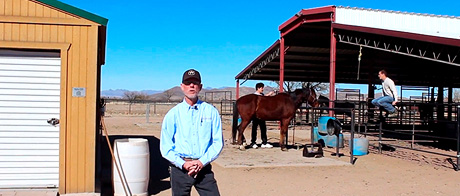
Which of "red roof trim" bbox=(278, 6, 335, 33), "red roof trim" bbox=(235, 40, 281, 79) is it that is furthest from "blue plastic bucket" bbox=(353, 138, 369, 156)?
"red roof trim" bbox=(235, 40, 281, 79)

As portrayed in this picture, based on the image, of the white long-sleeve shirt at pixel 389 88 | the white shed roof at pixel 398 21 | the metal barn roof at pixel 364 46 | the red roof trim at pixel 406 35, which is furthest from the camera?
the white shed roof at pixel 398 21

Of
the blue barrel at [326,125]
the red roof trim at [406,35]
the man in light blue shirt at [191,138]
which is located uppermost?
the red roof trim at [406,35]

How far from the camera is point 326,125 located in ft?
39.7

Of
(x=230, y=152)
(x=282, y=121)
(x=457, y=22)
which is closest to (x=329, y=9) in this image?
(x=457, y=22)

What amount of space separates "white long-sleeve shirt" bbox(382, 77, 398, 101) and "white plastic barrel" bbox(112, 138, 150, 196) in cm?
694

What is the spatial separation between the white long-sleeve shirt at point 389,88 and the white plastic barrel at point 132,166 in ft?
22.8

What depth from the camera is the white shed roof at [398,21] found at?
16.8 metres

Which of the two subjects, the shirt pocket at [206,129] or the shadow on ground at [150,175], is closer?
the shirt pocket at [206,129]

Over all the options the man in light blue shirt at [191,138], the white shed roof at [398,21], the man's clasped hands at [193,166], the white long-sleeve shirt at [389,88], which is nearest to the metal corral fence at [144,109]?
the white shed roof at [398,21]

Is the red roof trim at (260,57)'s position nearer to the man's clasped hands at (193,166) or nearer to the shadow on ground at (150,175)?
the shadow on ground at (150,175)

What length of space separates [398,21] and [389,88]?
23.5 ft

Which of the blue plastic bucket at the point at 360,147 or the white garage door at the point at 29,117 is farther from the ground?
the white garage door at the point at 29,117

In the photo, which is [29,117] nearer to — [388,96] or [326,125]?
[326,125]

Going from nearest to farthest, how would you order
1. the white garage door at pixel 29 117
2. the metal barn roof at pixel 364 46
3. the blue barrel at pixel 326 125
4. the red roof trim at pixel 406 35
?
the white garage door at pixel 29 117
the blue barrel at pixel 326 125
the red roof trim at pixel 406 35
the metal barn roof at pixel 364 46
